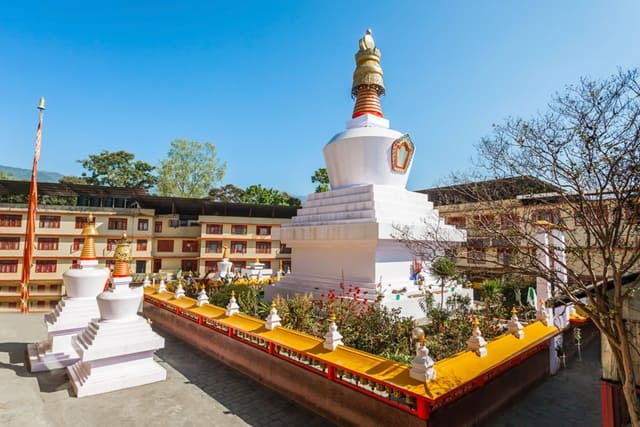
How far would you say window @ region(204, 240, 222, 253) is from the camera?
31.0m

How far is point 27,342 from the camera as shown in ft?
33.8

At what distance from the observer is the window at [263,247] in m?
32.8

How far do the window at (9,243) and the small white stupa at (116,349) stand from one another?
78.1 ft

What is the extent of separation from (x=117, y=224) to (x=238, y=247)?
9.79 meters

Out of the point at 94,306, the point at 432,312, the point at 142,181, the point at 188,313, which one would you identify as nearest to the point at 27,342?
the point at 94,306

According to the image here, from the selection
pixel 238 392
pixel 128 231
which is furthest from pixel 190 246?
pixel 238 392

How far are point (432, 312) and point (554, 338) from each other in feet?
9.13

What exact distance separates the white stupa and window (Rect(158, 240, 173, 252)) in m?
20.4

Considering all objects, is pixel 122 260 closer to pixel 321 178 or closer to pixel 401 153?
pixel 401 153

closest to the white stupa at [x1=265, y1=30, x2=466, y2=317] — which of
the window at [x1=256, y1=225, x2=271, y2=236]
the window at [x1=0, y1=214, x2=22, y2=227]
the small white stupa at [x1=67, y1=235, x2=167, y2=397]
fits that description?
the small white stupa at [x1=67, y1=235, x2=167, y2=397]

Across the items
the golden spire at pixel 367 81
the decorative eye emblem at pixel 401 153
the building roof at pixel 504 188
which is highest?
the golden spire at pixel 367 81

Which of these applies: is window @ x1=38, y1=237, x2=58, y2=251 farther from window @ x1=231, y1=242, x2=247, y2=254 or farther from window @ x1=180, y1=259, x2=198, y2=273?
window @ x1=231, y1=242, x2=247, y2=254

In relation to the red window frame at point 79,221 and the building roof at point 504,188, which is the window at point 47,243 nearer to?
the red window frame at point 79,221

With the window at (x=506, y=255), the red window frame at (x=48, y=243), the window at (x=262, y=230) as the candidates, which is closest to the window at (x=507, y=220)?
the window at (x=506, y=255)
